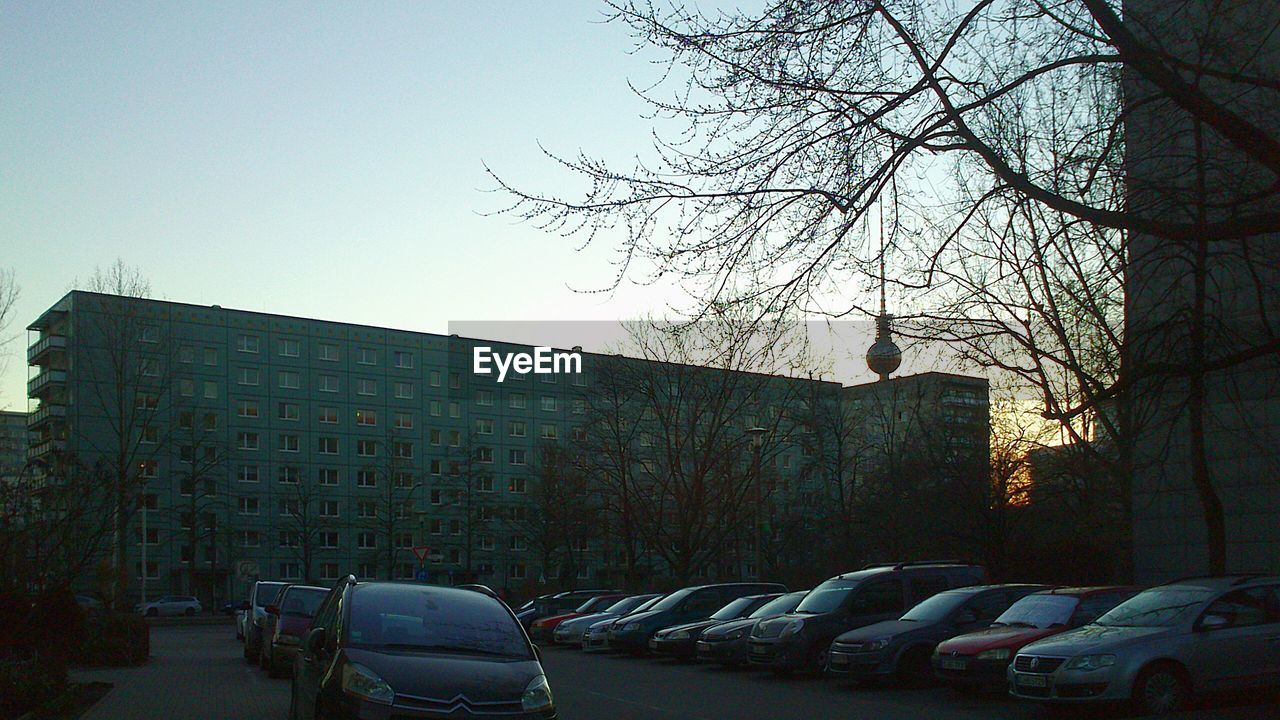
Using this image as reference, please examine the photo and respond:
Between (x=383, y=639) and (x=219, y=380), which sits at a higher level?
(x=219, y=380)

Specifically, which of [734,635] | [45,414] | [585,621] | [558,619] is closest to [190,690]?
[734,635]

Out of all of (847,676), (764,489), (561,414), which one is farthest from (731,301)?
(561,414)

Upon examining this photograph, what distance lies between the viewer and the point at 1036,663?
1370 centimetres

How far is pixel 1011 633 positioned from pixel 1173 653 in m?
3.17

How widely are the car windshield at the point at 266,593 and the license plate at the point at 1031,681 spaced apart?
693 inches

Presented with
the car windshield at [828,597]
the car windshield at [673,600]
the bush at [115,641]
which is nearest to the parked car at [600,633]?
the car windshield at [673,600]

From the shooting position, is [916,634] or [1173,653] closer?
[1173,653]

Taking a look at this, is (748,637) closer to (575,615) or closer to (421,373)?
(575,615)

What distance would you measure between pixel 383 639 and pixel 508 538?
266ft

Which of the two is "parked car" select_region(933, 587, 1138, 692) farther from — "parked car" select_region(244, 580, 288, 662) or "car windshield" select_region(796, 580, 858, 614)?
"parked car" select_region(244, 580, 288, 662)

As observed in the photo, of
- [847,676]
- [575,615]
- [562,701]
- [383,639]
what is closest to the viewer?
[383,639]

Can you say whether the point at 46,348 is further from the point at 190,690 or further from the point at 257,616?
the point at 190,690

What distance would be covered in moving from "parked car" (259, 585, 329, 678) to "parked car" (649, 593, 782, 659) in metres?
7.94

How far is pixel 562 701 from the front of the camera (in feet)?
55.7
